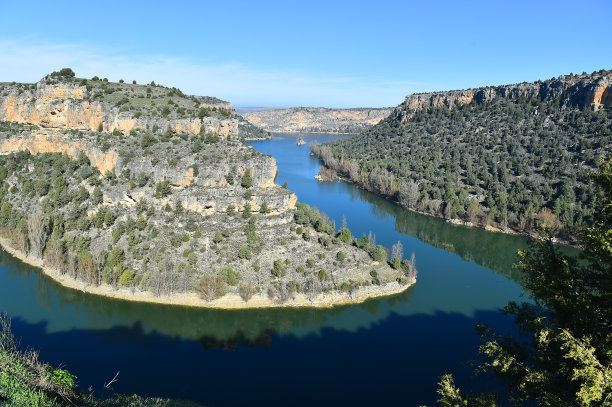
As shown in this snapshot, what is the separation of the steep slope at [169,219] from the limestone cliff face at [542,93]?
2769 inches

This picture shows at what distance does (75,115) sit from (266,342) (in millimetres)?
46707

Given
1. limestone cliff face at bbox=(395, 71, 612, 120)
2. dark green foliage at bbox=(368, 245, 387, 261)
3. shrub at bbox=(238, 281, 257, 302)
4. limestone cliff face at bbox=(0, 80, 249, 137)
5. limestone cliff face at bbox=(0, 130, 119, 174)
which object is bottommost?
shrub at bbox=(238, 281, 257, 302)

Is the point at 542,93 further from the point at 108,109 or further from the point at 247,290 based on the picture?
the point at 108,109

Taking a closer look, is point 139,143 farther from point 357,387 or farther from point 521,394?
point 521,394

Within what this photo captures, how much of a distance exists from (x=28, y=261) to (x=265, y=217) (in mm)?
27852

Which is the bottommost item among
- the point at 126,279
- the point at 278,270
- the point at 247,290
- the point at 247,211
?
the point at 247,290

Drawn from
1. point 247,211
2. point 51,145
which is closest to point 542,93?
point 247,211

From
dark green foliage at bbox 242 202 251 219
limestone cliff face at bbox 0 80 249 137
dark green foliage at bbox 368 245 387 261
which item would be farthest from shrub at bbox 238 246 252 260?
limestone cliff face at bbox 0 80 249 137

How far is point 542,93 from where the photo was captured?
92.1 m

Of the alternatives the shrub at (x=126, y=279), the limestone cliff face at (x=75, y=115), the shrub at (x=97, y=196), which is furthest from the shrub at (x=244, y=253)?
the shrub at (x=97, y=196)

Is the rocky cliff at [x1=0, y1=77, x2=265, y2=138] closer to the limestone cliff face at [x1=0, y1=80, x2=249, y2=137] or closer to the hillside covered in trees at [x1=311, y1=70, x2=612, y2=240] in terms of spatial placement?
the limestone cliff face at [x1=0, y1=80, x2=249, y2=137]

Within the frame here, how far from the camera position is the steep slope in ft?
124

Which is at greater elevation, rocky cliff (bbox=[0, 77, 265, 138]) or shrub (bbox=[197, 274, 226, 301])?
rocky cliff (bbox=[0, 77, 265, 138])

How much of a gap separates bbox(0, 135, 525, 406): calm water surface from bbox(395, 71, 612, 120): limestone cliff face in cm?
5819
